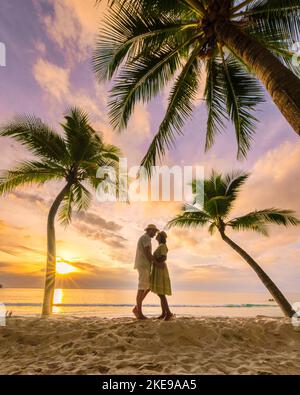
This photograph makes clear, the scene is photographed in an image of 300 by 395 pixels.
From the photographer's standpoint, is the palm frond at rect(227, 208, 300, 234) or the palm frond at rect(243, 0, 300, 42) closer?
the palm frond at rect(243, 0, 300, 42)

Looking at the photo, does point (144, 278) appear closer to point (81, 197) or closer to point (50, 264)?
point (50, 264)

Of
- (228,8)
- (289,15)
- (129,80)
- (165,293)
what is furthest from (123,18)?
(165,293)

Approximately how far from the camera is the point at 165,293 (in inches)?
206

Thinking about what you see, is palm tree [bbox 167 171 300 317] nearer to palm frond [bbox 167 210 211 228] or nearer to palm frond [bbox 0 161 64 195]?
palm frond [bbox 167 210 211 228]

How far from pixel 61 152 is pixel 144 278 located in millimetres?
5320

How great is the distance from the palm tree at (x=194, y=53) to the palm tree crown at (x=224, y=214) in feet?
13.0

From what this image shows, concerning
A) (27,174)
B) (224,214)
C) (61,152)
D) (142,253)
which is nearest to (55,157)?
(61,152)

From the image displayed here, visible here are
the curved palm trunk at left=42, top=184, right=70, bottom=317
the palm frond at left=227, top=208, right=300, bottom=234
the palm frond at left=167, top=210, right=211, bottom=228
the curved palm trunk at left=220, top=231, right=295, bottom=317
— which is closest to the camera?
the curved palm trunk at left=42, top=184, right=70, bottom=317

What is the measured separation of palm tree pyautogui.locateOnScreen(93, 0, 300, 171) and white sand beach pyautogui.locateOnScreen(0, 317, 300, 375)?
3303 mm

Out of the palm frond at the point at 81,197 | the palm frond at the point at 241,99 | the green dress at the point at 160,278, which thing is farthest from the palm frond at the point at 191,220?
the green dress at the point at 160,278

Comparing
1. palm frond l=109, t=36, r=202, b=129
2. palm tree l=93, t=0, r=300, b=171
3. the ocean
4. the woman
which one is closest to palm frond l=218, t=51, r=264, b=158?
palm tree l=93, t=0, r=300, b=171

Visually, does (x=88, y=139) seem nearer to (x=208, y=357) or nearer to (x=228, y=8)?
(x=228, y=8)

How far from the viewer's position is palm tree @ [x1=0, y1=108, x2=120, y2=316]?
8195 mm

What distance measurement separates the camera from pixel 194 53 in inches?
Result: 208
